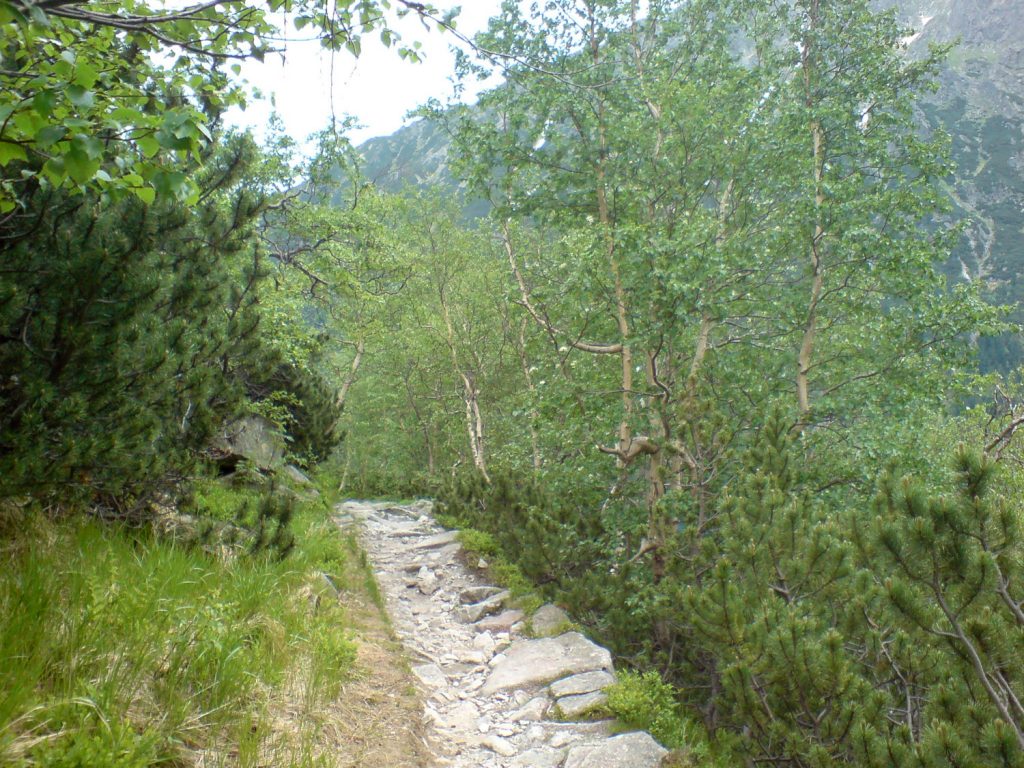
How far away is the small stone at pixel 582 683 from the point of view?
5.36 m

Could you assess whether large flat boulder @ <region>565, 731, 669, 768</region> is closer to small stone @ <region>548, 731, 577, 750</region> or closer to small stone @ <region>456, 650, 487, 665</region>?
small stone @ <region>548, 731, 577, 750</region>

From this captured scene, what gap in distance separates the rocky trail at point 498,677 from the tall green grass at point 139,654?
3.74ft

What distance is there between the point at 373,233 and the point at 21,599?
12.9 m

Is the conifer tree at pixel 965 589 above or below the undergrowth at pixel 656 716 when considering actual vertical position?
above

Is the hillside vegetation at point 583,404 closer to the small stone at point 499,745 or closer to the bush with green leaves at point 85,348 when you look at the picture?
the bush with green leaves at point 85,348

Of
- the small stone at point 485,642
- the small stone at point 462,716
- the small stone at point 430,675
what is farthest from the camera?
the small stone at point 485,642

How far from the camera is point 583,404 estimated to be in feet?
31.2

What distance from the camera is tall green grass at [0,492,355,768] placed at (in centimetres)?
241

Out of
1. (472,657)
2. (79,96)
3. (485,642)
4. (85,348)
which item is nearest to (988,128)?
(485,642)

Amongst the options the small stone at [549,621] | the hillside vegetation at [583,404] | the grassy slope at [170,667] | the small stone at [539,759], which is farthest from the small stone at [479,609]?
the small stone at [539,759]

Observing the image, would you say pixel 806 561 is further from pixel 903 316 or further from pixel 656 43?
pixel 656 43

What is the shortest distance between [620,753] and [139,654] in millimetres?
3099

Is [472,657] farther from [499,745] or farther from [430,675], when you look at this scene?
[499,745]

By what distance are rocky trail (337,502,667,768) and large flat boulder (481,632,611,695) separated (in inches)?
0.4
